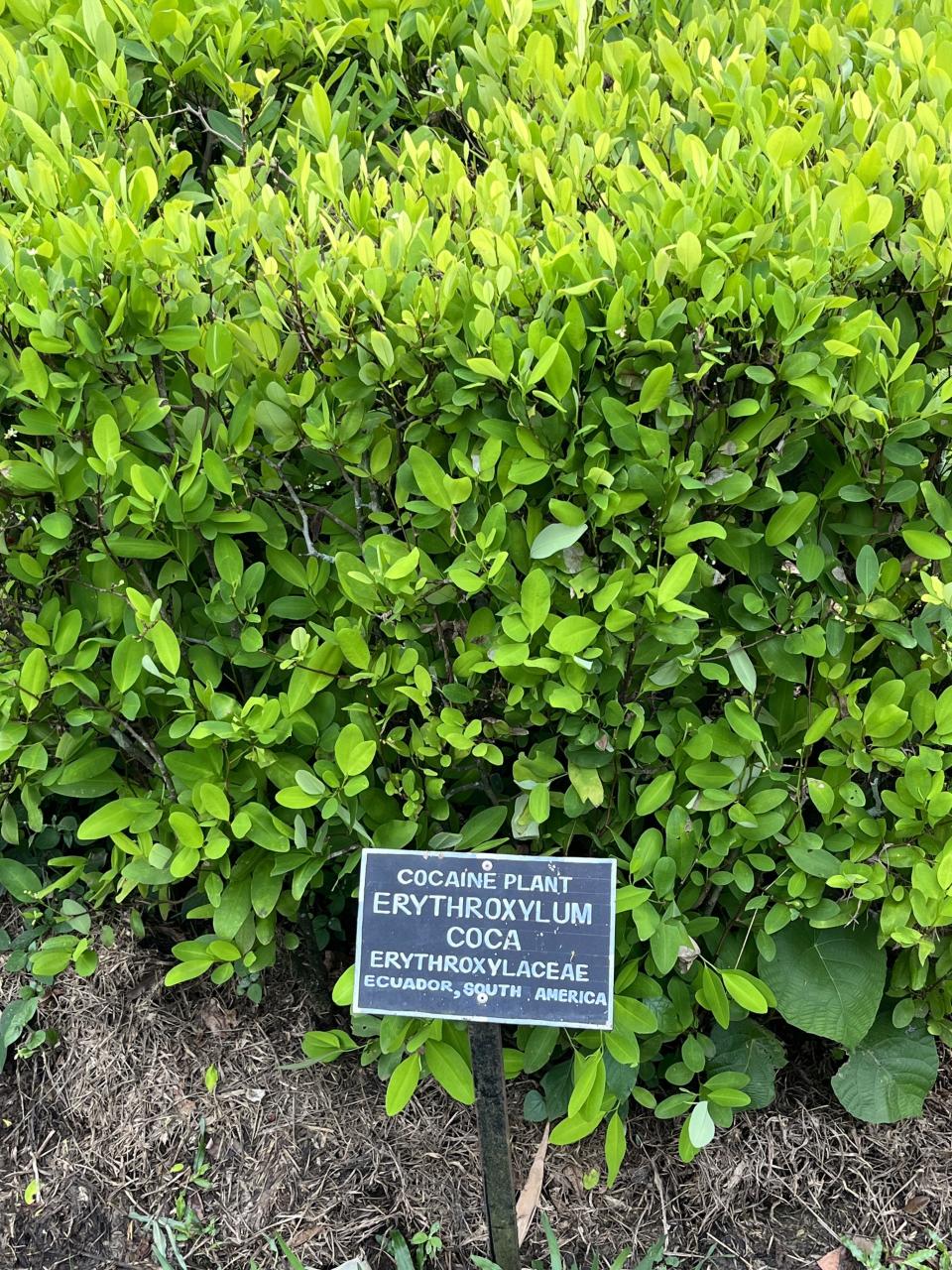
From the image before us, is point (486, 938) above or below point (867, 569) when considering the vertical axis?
below

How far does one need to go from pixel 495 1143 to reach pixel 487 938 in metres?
0.46

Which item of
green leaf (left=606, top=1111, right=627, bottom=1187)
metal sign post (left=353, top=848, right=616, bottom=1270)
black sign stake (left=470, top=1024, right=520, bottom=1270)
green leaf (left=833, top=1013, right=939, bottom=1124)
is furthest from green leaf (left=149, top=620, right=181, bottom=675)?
green leaf (left=833, top=1013, right=939, bottom=1124)

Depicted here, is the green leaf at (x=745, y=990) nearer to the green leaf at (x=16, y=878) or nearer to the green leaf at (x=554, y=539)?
the green leaf at (x=554, y=539)

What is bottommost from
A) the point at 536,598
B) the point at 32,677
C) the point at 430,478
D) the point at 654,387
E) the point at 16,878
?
the point at 16,878

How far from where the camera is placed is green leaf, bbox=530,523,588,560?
1.97 m

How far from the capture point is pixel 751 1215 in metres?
2.39

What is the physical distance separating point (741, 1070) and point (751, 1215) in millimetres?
328

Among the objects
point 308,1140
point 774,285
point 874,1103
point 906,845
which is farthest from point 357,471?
point 874,1103

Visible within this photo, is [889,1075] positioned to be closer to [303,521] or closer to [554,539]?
[554,539]

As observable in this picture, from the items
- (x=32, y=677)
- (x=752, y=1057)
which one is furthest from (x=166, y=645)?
(x=752, y=1057)

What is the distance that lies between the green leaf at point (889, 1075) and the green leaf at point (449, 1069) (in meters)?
0.84

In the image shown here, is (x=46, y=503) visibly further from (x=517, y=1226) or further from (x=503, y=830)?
(x=517, y=1226)

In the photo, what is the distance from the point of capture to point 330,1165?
2.45 m

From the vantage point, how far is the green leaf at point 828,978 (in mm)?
→ 2283
